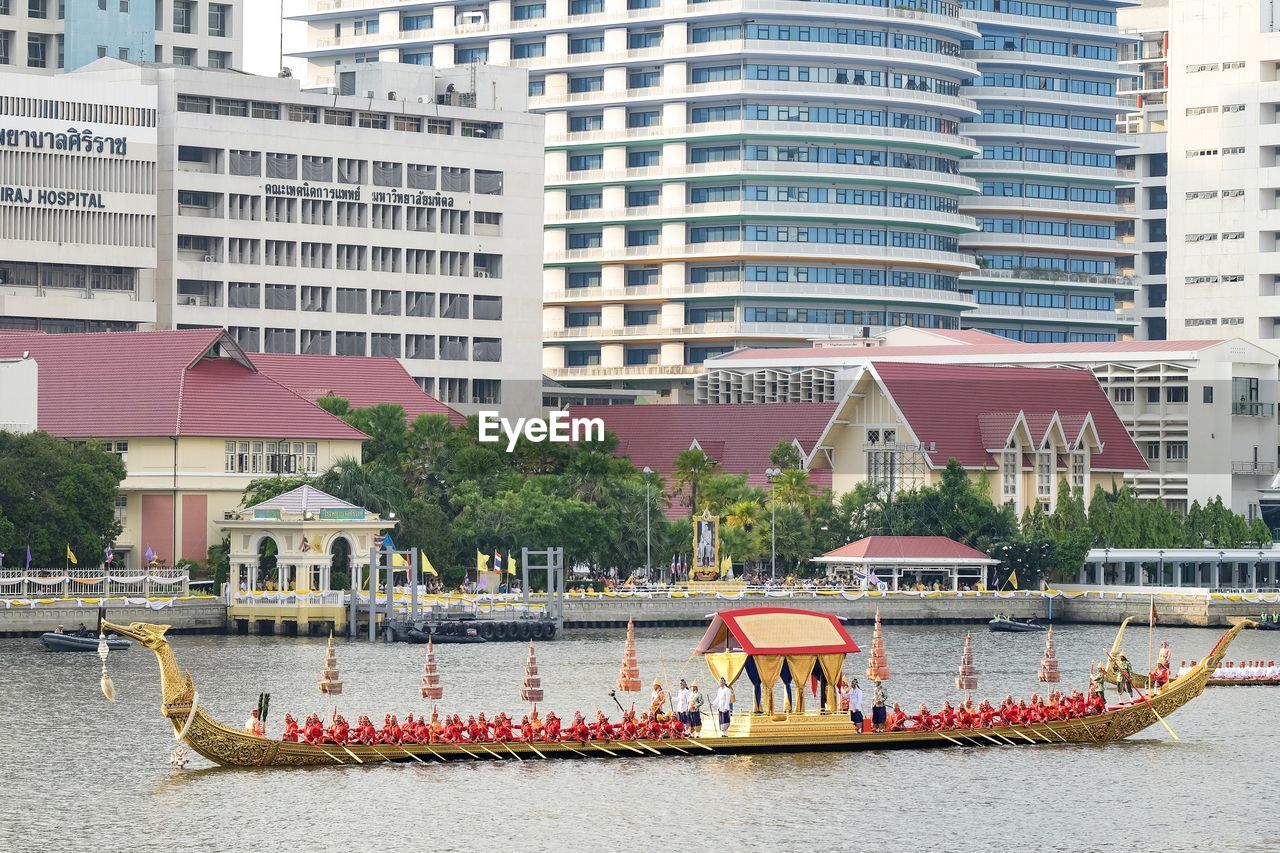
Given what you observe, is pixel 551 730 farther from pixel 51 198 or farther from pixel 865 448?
pixel 51 198

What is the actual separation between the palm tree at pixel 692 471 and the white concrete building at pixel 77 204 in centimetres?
3970

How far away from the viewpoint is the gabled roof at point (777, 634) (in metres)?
91.2

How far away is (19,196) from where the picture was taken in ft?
618

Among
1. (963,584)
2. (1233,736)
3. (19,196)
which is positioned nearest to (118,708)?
(1233,736)

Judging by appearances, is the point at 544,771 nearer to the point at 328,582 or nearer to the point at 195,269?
the point at 328,582

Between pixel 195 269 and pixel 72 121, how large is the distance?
46.6 ft

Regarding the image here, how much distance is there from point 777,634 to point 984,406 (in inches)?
3994

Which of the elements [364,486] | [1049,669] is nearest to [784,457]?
[364,486]

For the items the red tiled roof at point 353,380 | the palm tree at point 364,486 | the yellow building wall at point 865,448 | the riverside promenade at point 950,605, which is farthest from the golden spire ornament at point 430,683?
the yellow building wall at point 865,448

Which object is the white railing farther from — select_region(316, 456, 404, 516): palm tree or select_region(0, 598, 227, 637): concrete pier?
select_region(316, 456, 404, 516): palm tree

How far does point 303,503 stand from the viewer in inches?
5797

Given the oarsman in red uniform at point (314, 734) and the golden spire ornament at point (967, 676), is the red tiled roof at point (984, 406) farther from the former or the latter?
the oarsman in red uniform at point (314, 734)

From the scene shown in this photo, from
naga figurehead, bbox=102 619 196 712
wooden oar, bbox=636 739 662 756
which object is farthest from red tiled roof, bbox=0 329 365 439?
naga figurehead, bbox=102 619 196 712

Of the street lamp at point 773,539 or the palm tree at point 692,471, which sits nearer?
the street lamp at point 773,539
